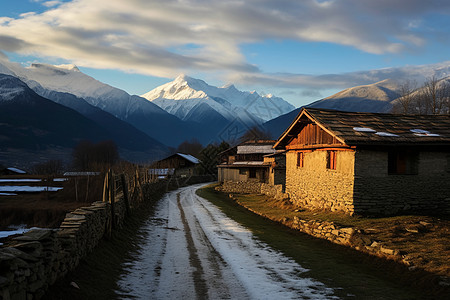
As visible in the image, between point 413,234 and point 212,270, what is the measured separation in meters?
8.86

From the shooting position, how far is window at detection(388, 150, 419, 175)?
63.2 feet

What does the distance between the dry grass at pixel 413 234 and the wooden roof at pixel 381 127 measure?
3.88 metres

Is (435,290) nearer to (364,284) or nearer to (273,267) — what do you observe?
(364,284)

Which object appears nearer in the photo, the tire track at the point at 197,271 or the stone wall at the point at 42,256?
the stone wall at the point at 42,256

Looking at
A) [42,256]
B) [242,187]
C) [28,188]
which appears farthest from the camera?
[28,188]

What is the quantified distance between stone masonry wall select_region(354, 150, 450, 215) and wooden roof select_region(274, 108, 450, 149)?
2.75 feet

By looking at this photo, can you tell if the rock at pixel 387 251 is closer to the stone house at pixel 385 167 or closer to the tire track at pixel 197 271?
the stone house at pixel 385 167

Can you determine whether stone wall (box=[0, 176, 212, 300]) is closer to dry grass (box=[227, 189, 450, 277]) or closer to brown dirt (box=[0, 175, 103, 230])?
dry grass (box=[227, 189, 450, 277])

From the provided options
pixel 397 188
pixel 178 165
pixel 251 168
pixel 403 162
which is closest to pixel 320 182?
pixel 397 188

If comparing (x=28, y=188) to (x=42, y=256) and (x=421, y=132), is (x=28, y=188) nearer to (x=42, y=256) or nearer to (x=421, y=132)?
(x=421, y=132)

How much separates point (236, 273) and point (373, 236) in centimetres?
662

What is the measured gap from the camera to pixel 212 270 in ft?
38.4


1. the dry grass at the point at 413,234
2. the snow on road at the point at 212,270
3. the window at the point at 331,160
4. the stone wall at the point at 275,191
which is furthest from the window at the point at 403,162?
the stone wall at the point at 275,191

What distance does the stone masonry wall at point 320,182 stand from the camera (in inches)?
752
